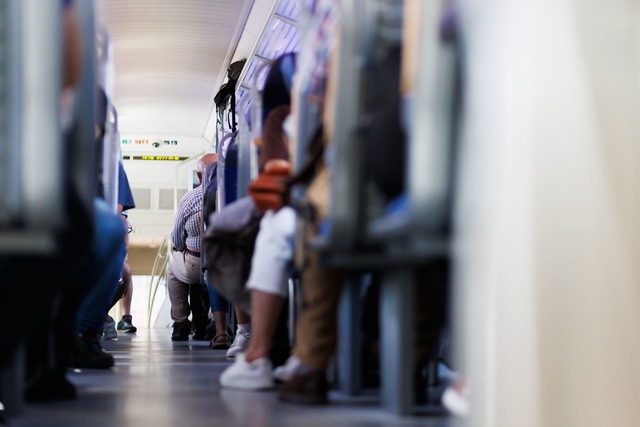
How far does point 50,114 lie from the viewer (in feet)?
4.89

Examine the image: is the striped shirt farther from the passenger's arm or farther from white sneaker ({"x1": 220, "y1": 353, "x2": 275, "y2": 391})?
the passenger's arm

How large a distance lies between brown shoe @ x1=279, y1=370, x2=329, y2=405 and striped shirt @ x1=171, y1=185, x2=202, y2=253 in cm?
465

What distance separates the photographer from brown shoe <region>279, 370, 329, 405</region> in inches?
103

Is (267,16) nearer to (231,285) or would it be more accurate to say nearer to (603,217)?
(231,285)

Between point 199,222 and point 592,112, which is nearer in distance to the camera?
point 592,112

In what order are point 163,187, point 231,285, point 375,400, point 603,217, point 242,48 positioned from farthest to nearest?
point 163,187 → point 242,48 → point 231,285 → point 375,400 → point 603,217

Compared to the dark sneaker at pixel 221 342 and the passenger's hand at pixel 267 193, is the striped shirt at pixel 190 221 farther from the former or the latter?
the passenger's hand at pixel 267 193

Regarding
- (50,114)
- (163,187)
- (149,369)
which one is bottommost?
(149,369)

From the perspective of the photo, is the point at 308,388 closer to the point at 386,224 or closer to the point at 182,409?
the point at 182,409

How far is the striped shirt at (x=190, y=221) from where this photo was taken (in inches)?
287

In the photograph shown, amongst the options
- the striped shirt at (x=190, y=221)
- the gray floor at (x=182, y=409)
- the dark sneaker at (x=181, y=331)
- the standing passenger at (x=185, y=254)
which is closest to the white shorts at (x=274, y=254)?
the gray floor at (x=182, y=409)

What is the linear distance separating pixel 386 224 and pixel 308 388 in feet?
3.01

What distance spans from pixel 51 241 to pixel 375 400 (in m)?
1.45

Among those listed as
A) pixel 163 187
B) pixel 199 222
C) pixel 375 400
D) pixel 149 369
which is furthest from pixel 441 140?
pixel 163 187
